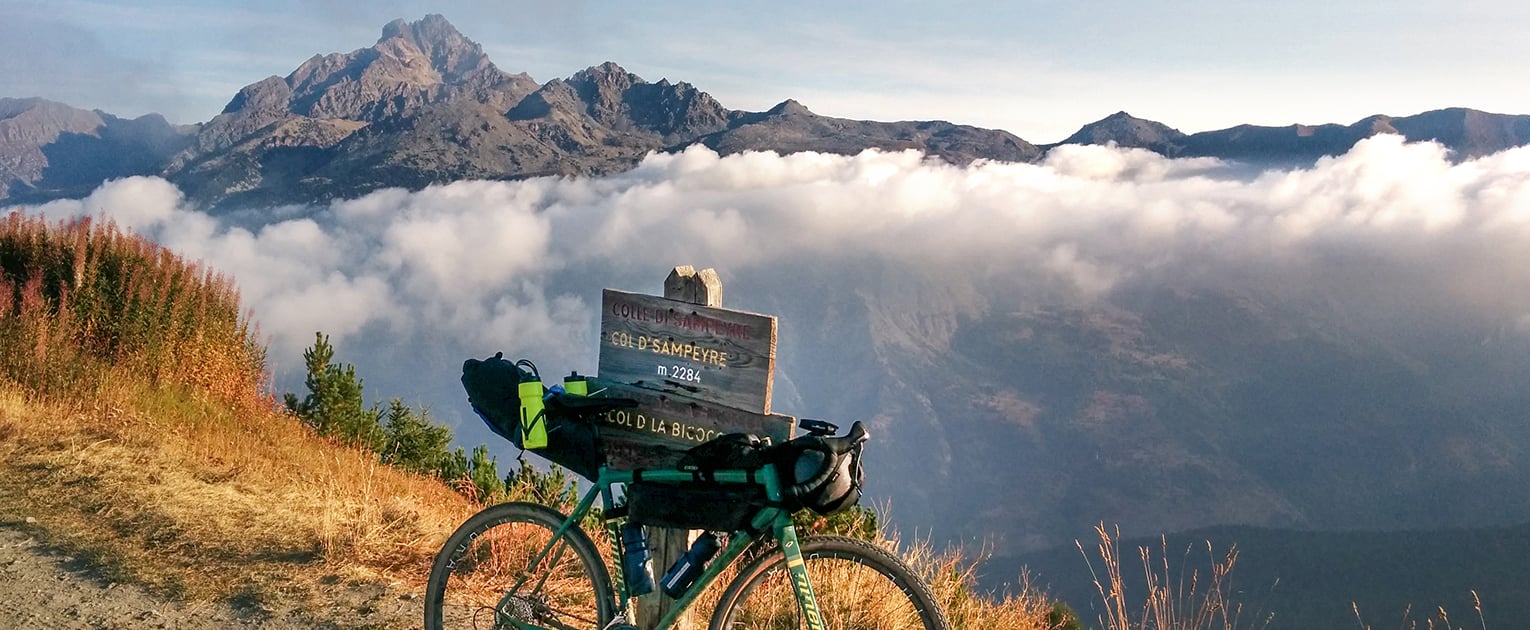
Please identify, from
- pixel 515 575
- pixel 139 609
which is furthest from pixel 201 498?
pixel 515 575

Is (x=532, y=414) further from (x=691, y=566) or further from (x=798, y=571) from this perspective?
(x=798, y=571)

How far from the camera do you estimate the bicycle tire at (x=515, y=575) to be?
363cm

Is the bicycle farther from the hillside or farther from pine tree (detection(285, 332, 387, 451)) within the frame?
pine tree (detection(285, 332, 387, 451))

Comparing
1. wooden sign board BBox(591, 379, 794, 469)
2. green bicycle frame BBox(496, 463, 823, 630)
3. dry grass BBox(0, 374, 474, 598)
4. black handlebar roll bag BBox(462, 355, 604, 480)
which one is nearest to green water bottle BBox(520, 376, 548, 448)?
black handlebar roll bag BBox(462, 355, 604, 480)

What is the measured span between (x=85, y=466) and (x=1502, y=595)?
Result: 21067cm

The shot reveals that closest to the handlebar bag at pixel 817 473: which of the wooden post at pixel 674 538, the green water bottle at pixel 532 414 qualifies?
the wooden post at pixel 674 538

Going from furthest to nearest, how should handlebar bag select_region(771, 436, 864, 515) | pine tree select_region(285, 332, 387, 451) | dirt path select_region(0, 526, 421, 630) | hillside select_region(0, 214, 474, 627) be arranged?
pine tree select_region(285, 332, 387, 451) < hillside select_region(0, 214, 474, 627) < dirt path select_region(0, 526, 421, 630) < handlebar bag select_region(771, 436, 864, 515)

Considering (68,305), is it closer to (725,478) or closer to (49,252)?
(49,252)

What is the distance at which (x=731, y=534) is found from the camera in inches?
127

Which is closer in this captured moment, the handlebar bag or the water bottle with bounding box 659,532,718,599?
the handlebar bag

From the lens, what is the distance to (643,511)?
338 cm

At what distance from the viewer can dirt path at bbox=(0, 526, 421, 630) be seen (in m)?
4.41

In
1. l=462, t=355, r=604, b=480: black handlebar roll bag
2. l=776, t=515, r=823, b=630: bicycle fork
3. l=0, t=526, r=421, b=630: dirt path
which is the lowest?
Result: l=0, t=526, r=421, b=630: dirt path

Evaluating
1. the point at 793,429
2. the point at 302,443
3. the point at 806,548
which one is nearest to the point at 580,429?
the point at 793,429
